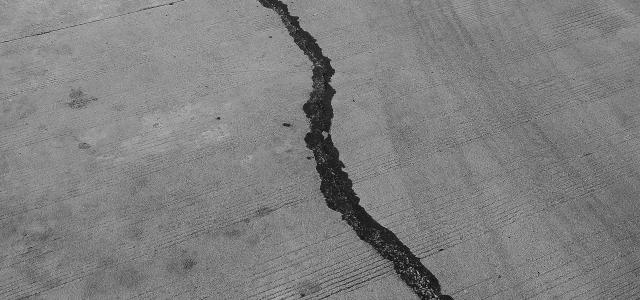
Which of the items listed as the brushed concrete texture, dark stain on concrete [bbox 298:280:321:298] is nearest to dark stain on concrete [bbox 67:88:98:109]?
the brushed concrete texture

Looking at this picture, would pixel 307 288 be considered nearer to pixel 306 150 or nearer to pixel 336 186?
pixel 336 186

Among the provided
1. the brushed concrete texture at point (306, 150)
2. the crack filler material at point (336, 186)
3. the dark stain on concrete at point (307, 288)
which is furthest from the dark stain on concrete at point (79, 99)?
the dark stain on concrete at point (307, 288)

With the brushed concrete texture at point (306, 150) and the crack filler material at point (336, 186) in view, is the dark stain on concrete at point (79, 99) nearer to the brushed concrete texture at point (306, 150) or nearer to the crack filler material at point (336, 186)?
the brushed concrete texture at point (306, 150)

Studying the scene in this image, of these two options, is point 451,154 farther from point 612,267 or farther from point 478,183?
point 612,267

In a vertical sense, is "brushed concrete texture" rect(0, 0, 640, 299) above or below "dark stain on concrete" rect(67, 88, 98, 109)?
below

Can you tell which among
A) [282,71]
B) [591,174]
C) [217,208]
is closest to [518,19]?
[591,174]

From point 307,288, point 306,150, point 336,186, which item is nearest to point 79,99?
point 306,150

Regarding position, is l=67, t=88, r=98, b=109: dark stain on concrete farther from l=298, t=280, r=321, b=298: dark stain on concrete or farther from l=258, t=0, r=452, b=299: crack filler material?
l=298, t=280, r=321, b=298: dark stain on concrete
